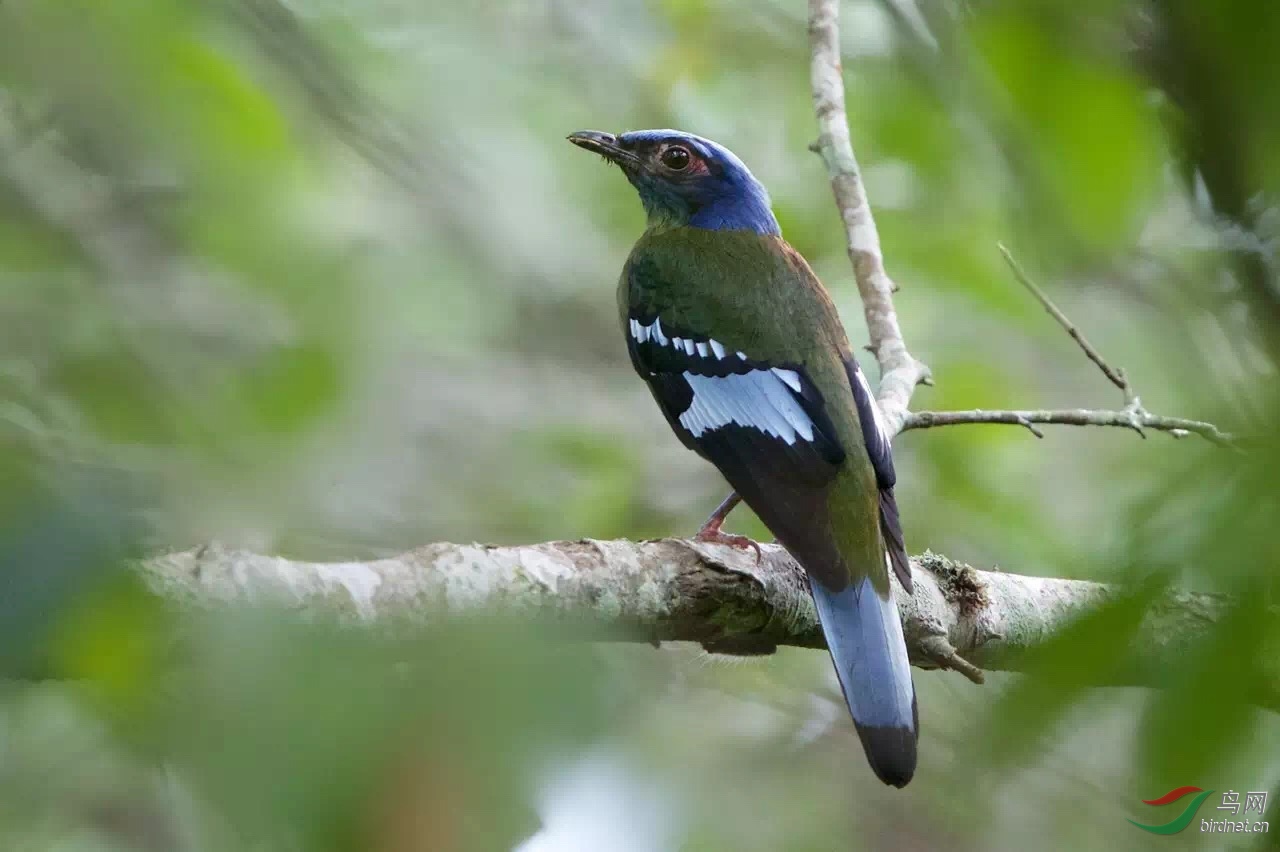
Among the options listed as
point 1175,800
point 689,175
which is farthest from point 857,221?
point 1175,800

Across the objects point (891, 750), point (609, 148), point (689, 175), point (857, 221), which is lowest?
point (891, 750)

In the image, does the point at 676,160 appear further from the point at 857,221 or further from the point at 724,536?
the point at 724,536

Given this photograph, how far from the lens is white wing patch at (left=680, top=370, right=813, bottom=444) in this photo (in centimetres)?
329

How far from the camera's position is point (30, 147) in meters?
3.30

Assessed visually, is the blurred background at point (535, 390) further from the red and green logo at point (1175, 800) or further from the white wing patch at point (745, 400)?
the white wing patch at point (745, 400)

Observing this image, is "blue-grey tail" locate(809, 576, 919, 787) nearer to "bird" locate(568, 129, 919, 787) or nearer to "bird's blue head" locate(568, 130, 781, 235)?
"bird" locate(568, 129, 919, 787)

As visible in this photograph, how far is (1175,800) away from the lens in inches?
46.8

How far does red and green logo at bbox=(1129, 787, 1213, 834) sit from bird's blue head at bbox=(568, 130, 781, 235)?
9.50 feet

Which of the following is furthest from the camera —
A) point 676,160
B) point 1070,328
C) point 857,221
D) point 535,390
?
point 535,390

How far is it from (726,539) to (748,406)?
1.36 feet

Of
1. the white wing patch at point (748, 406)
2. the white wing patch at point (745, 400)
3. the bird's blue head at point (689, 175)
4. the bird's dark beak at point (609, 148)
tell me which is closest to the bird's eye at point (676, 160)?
the bird's blue head at point (689, 175)

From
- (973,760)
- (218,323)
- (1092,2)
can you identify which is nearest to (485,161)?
(218,323)

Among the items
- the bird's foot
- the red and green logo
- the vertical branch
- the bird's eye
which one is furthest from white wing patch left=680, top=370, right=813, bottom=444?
the red and green logo

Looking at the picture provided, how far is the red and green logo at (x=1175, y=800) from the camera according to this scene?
1.02m
